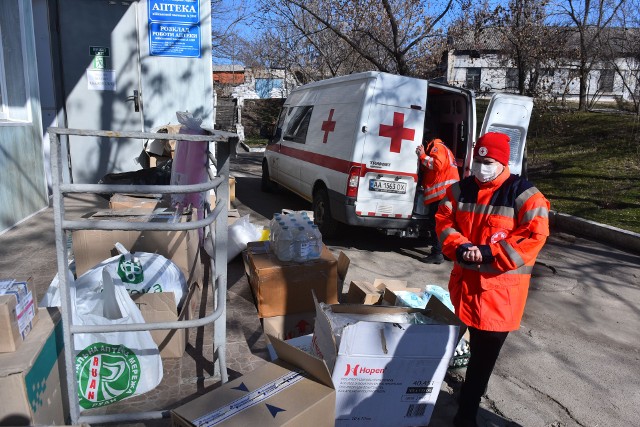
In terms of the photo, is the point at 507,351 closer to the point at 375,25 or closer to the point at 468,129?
the point at 468,129

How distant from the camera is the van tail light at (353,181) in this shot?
604cm

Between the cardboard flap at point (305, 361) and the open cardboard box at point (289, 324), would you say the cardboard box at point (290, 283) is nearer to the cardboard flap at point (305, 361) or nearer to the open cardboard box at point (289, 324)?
the open cardboard box at point (289, 324)

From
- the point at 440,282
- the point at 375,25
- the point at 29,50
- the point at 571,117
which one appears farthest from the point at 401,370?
the point at 571,117

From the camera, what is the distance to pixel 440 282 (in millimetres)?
5617

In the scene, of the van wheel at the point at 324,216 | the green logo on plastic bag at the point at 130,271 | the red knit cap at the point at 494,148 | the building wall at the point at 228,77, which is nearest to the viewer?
the red knit cap at the point at 494,148

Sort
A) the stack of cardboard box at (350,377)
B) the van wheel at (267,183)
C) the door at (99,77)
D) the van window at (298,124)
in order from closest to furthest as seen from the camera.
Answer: the stack of cardboard box at (350,377) → the door at (99,77) → the van window at (298,124) → the van wheel at (267,183)

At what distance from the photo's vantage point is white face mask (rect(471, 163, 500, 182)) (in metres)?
2.75

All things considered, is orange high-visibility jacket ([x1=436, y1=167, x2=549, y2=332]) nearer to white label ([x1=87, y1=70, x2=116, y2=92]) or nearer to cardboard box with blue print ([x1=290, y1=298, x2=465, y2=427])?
cardboard box with blue print ([x1=290, y1=298, x2=465, y2=427])

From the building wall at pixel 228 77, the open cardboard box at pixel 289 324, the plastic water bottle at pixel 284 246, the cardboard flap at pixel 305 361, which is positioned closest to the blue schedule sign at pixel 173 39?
the plastic water bottle at pixel 284 246

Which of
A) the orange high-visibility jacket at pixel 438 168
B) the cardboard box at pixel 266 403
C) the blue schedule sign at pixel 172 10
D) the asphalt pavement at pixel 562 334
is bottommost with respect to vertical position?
the asphalt pavement at pixel 562 334

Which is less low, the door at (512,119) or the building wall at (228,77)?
the building wall at (228,77)

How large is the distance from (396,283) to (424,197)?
6.93ft

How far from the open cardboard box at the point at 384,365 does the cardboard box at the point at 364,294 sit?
4.24ft

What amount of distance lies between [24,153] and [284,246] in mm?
4073
